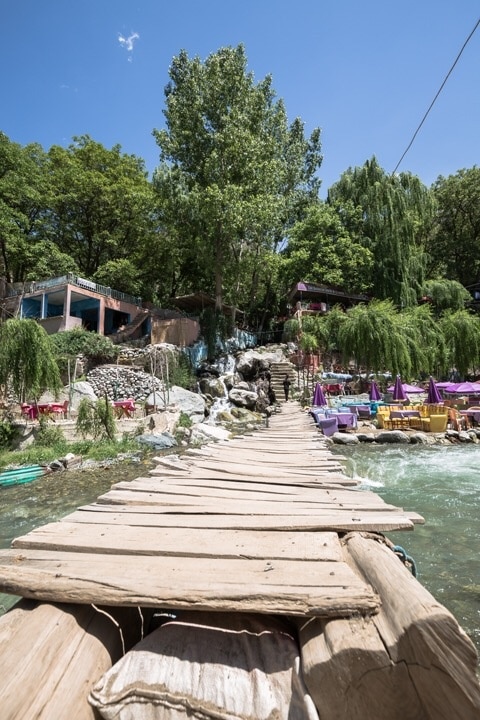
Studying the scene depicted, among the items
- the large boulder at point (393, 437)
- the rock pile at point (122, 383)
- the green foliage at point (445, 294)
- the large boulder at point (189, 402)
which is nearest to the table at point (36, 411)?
the large boulder at point (189, 402)

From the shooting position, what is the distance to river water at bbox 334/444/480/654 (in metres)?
4.00

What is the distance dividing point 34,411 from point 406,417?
582 inches

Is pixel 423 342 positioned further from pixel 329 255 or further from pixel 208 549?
pixel 208 549

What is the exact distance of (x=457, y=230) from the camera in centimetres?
3928

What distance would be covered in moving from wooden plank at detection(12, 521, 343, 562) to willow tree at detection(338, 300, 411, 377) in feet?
63.4

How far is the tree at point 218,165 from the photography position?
2455 centimetres

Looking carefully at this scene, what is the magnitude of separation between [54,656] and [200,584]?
56 cm

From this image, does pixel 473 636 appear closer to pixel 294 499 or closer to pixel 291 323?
pixel 294 499

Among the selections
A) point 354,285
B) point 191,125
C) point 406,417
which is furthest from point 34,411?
point 354,285

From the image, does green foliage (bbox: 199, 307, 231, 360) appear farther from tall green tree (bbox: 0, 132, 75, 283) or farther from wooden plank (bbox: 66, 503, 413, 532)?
wooden plank (bbox: 66, 503, 413, 532)

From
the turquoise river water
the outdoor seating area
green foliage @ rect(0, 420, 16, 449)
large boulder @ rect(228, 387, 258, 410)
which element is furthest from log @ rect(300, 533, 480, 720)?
large boulder @ rect(228, 387, 258, 410)

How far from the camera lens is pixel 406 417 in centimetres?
1534

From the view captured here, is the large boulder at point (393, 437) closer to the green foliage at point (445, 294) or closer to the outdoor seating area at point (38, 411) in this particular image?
the outdoor seating area at point (38, 411)

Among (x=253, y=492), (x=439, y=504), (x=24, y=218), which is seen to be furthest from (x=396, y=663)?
(x=24, y=218)
